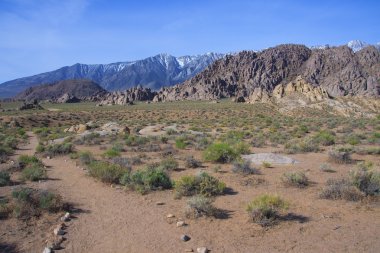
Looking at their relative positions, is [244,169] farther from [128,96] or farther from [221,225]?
[128,96]

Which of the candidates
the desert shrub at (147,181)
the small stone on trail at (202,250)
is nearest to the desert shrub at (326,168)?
the desert shrub at (147,181)

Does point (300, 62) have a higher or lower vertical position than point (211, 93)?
higher

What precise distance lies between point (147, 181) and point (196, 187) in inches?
75.6

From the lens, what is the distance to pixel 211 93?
145 meters

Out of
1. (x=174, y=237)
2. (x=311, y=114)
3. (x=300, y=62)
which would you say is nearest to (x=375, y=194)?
(x=174, y=237)

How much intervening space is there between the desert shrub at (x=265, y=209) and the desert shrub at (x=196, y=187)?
7.92 feet

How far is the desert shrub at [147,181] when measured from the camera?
13039mm

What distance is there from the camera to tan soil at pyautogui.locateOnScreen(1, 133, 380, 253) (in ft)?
27.6

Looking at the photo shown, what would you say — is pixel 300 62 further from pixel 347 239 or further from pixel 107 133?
pixel 347 239

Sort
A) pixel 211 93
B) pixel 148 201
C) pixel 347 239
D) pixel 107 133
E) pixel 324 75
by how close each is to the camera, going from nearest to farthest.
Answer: pixel 347 239, pixel 148 201, pixel 107 133, pixel 211 93, pixel 324 75

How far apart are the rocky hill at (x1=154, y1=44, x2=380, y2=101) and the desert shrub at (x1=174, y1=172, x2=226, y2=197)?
4753 inches

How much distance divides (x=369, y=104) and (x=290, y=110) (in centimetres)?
1303

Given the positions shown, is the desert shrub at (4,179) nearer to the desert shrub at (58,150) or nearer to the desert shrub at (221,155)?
the desert shrub at (58,150)

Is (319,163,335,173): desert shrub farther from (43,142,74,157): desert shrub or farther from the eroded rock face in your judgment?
the eroded rock face
